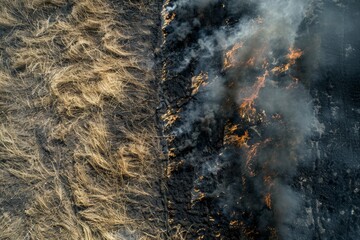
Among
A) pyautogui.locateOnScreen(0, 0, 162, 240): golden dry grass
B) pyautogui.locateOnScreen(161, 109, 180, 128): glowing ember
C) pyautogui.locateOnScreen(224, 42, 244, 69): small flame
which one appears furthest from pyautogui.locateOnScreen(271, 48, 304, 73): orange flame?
pyautogui.locateOnScreen(0, 0, 162, 240): golden dry grass

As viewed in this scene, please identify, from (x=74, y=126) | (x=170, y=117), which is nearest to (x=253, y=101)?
(x=170, y=117)

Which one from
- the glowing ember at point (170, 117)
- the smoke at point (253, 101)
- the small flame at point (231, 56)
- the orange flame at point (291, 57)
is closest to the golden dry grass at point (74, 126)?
the glowing ember at point (170, 117)

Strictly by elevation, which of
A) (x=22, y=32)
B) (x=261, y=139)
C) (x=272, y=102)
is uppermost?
(x=22, y=32)

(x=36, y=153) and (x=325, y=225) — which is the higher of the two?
(x=36, y=153)

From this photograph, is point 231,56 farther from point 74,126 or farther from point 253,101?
point 74,126

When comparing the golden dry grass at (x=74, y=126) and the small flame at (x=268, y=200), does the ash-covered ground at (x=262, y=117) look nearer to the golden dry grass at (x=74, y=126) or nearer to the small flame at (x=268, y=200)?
the small flame at (x=268, y=200)

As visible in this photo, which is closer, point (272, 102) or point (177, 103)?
point (272, 102)

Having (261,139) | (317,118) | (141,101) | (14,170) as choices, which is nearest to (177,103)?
(141,101)

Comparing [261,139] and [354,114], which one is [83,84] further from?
[354,114]
